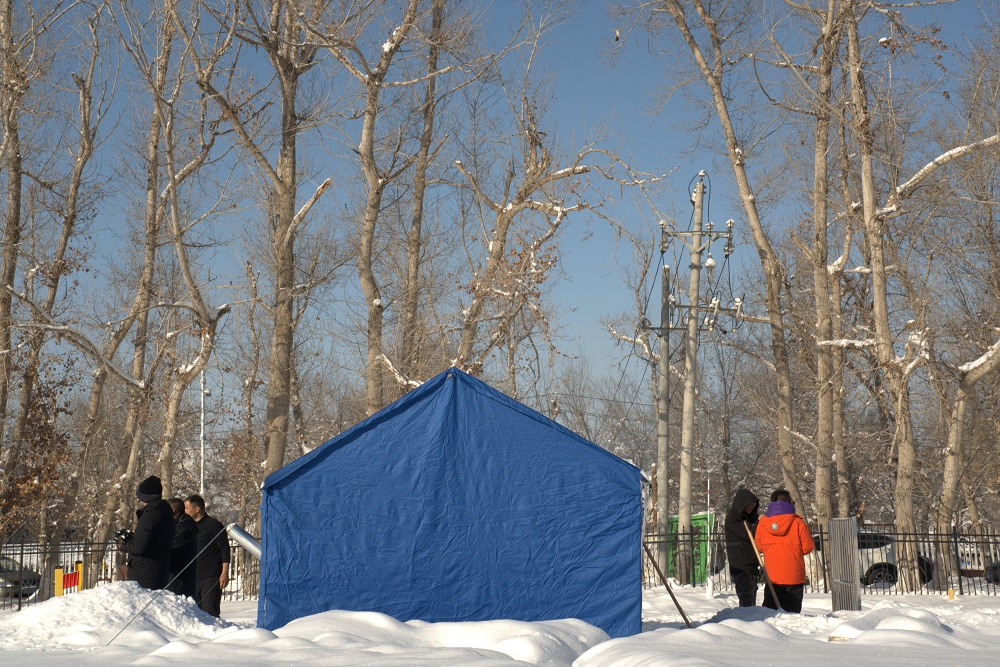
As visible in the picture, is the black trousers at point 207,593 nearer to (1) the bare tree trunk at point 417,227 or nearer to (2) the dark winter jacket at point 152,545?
(2) the dark winter jacket at point 152,545

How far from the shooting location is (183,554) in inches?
414

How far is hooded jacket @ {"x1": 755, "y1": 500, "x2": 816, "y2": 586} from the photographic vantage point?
38.4ft

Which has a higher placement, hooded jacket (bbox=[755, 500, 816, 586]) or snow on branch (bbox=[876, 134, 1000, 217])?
snow on branch (bbox=[876, 134, 1000, 217])

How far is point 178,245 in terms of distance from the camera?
16625 millimetres

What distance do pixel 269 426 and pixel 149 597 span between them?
9.68 metres

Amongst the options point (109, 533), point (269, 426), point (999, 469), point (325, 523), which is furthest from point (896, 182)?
point (109, 533)

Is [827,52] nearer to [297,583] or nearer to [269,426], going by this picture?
[269,426]

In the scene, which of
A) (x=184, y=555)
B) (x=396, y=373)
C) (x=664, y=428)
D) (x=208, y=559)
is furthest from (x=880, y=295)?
(x=184, y=555)

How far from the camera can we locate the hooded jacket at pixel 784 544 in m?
11.7

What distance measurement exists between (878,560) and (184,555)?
15930mm

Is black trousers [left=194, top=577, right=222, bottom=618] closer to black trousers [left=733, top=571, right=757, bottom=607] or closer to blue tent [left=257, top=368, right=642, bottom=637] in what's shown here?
blue tent [left=257, top=368, right=642, bottom=637]

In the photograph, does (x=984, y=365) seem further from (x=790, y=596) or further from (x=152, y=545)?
(x=152, y=545)

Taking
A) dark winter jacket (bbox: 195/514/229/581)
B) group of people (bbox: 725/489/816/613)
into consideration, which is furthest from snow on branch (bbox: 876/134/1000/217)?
dark winter jacket (bbox: 195/514/229/581)

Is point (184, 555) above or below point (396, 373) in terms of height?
below
